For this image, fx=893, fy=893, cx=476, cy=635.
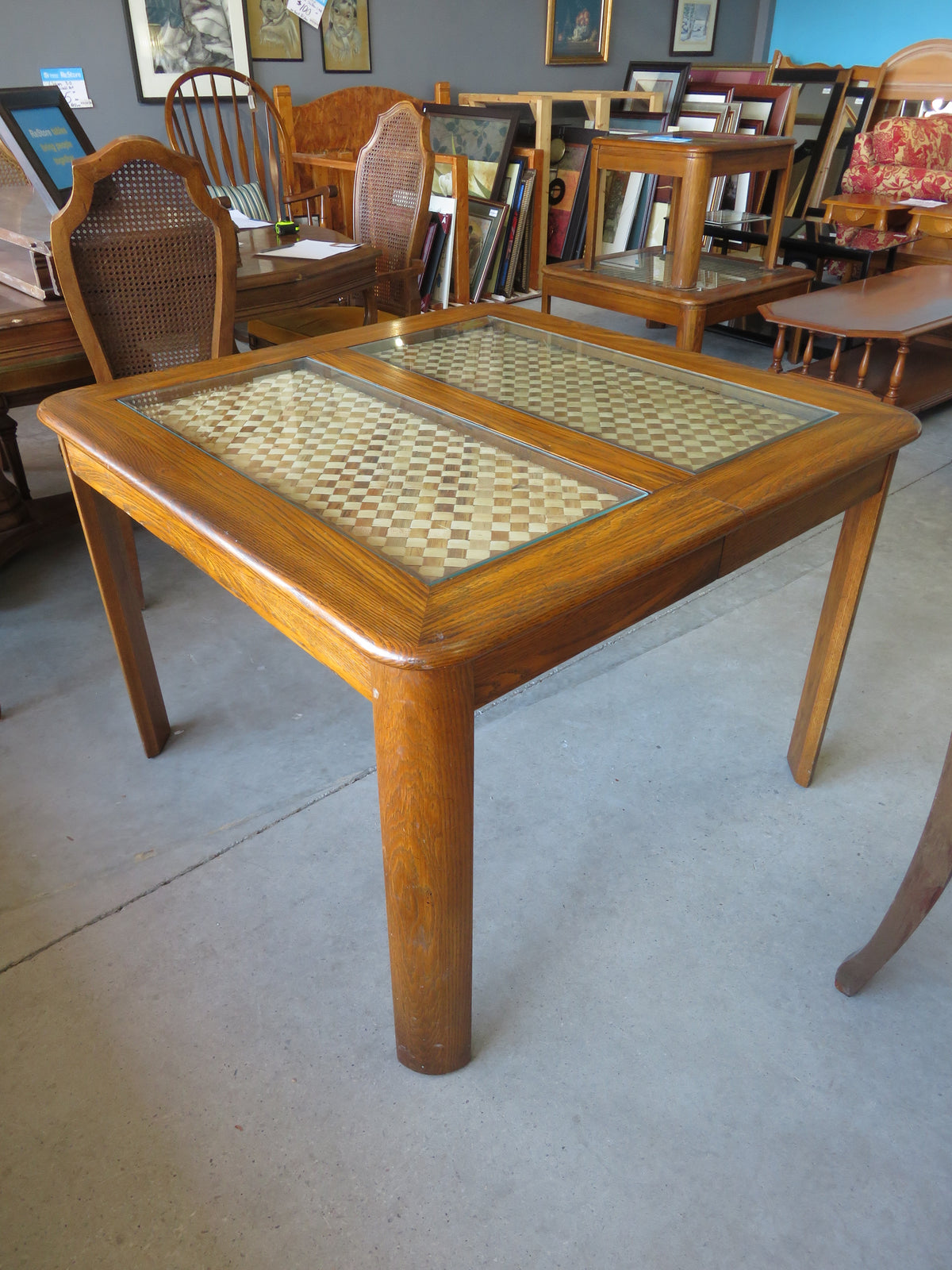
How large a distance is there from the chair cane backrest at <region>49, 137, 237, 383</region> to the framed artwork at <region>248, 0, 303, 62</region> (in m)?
2.67

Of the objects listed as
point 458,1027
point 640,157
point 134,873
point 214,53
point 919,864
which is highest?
point 214,53

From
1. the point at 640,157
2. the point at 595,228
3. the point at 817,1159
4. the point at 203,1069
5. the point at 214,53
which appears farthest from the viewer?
the point at 214,53

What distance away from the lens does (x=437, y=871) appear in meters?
0.99

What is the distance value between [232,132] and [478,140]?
120 centimetres

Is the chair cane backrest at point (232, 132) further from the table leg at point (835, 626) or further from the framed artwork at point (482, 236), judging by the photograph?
the table leg at point (835, 626)

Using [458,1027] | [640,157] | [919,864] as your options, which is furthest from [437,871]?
[640,157]

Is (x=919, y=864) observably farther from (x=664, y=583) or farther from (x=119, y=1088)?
(x=119, y=1088)

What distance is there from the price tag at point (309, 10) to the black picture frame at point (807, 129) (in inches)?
106

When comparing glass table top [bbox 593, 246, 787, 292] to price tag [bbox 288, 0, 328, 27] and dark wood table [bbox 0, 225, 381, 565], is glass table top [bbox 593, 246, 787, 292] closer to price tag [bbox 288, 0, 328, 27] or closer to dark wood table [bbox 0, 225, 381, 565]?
dark wood table [bbox 0, 225, 381, 565]

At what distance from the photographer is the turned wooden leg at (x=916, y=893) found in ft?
3.85

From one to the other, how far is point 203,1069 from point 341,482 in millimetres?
806

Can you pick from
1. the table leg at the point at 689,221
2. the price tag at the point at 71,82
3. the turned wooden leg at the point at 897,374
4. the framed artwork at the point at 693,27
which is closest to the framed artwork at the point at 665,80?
the framed artwork at the point at 693,27

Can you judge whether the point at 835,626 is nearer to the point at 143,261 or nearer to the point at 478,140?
the point at 143,261

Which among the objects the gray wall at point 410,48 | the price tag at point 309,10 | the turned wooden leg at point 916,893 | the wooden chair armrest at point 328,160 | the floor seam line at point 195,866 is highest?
the price tag at point 309,10
